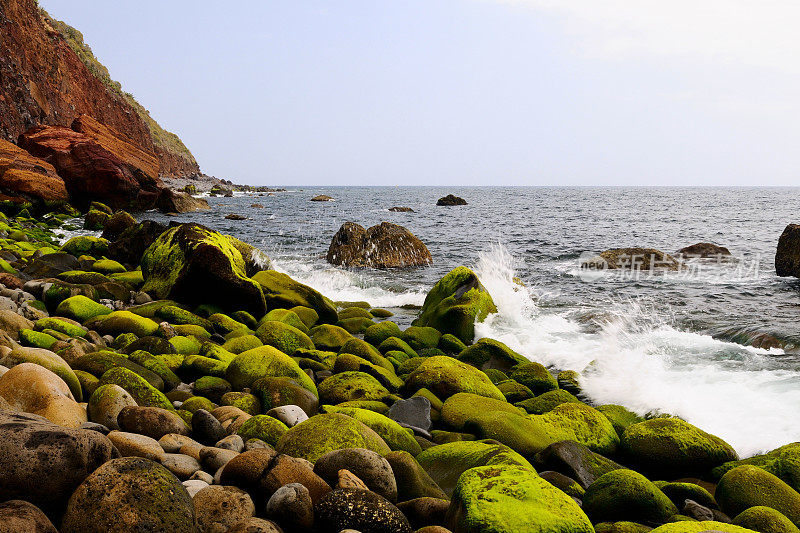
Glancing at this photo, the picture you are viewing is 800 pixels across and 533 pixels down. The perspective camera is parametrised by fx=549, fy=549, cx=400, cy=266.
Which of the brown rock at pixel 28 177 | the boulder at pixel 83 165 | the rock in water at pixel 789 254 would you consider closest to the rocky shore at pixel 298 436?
the rock in water at pixel 789 254

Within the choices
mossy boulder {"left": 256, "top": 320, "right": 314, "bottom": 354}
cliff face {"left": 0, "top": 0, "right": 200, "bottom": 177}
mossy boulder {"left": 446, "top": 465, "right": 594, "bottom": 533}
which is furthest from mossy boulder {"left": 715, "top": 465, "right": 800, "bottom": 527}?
cliff face {"left": 0, "top": 0, "right": 200, "bottom": 177}

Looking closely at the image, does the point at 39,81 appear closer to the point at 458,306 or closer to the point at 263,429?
the point at 458,306

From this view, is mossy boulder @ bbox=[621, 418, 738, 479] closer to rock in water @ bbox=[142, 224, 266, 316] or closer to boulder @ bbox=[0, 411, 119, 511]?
boulder @ bbox=[0, 411, 119, 511]

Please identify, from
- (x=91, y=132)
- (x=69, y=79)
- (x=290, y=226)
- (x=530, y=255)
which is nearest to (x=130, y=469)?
(x=530, y=255)

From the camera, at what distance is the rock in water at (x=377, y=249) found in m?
15.8

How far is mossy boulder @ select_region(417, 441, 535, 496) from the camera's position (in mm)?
3573

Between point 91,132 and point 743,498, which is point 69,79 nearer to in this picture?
point 91,132

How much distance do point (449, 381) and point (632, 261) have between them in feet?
41.7

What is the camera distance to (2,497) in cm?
210

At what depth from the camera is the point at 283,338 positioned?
6.75 m

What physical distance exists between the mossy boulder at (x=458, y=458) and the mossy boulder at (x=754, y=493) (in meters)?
1.36

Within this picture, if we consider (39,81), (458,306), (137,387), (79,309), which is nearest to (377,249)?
(458,306)

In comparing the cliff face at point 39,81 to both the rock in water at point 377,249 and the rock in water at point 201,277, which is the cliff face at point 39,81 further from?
the rock in water at point 201,277

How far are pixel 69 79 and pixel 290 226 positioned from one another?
22342 millimetres
